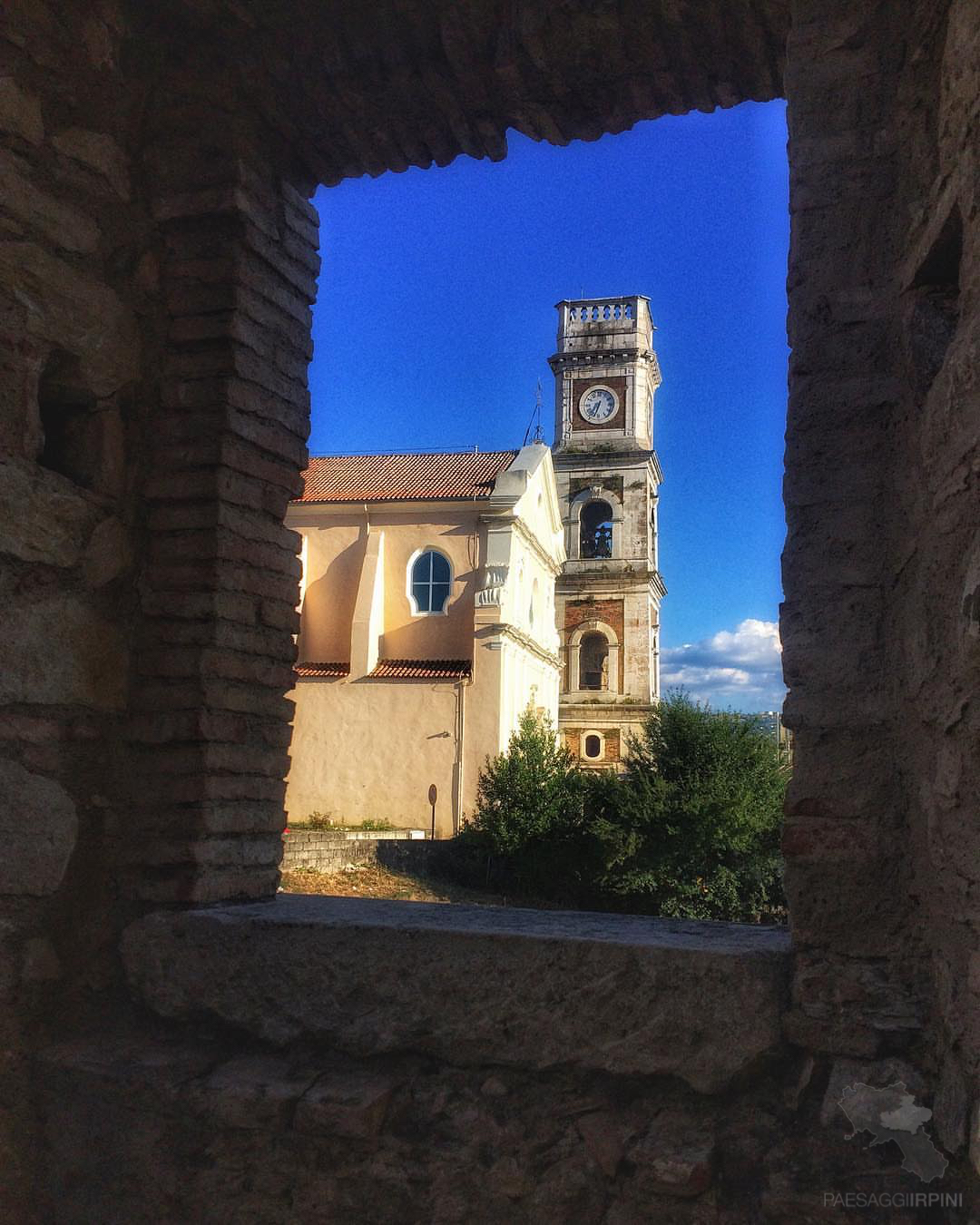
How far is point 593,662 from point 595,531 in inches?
175

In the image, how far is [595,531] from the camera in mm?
34500

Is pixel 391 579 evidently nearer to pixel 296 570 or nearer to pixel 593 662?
pixel 593 662

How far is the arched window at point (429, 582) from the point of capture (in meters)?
22.8

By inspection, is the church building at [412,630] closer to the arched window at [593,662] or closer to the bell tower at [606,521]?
the bell tower at [606,521]

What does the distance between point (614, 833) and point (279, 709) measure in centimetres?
1778

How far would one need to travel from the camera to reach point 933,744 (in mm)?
2043

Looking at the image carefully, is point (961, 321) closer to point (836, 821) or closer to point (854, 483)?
point (854, 483)

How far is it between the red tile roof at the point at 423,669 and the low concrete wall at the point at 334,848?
3509mm

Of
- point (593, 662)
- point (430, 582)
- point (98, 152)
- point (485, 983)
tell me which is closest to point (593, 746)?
point (593, 662)

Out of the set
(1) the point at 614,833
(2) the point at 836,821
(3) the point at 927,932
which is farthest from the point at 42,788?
(1) the point at 614,833

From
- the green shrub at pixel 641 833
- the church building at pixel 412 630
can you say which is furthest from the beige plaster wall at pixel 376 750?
the green shrub at pixel 641 833

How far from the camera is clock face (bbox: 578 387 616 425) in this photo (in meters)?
35.9

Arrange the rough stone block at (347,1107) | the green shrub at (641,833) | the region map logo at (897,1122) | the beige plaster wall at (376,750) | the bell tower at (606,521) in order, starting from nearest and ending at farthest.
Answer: the region map logo at (897,1122) → the rough stone block at (347,1107) → the green shrub at (641,833) → the beige plaster wall at (376,750) → the bell tower at (606,521)

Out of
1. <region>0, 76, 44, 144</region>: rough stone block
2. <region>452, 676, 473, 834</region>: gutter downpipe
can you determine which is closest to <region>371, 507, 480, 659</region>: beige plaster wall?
<region>452, 676, 473, 834</region>: gutter downpipe
